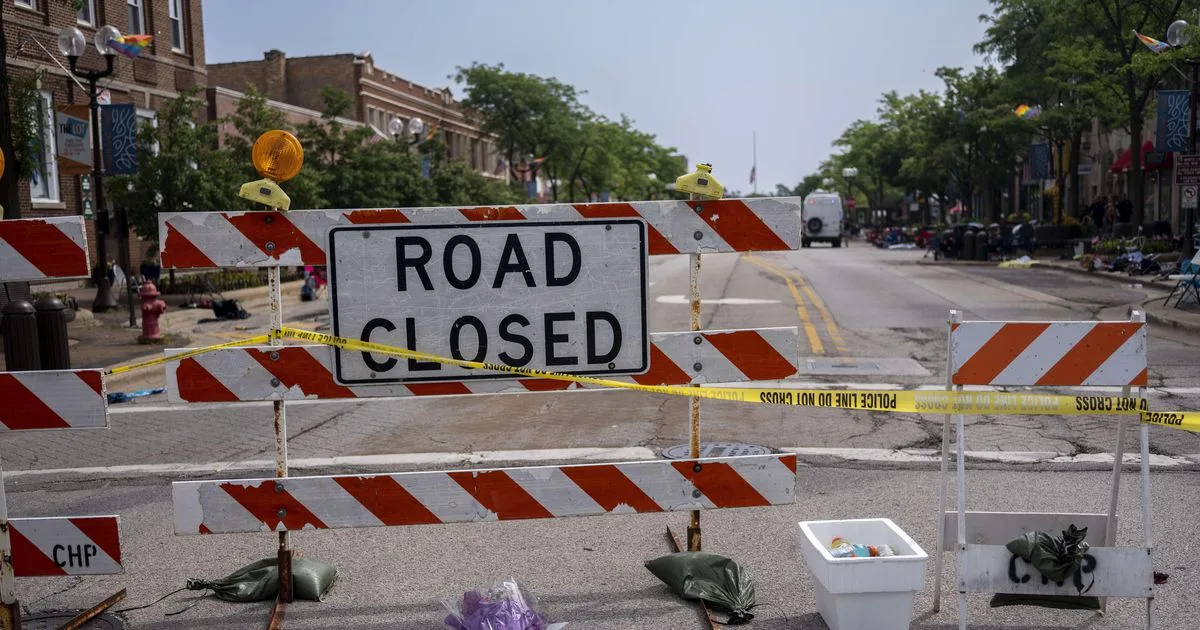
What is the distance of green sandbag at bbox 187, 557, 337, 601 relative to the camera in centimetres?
484

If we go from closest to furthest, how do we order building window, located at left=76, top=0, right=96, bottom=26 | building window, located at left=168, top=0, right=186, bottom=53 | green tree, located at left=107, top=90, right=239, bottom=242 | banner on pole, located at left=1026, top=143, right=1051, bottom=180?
green tree, located at left=107, top=90, right=239, bottom=242 → building window, located at left=76, top=0, right=96, bottom=26 → building window, located at left=168, top=0, right=186, bottom=53 → banner on pole, located at left=1026, top=143, right=1051, bottom=180

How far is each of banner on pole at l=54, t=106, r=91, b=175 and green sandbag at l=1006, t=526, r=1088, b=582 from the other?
59.0ft

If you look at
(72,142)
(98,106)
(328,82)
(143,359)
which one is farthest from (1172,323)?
(328,82)

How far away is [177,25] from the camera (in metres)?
32.2

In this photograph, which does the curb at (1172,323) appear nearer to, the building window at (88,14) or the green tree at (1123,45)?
the green tree at (1123,45)

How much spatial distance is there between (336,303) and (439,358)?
506 mm

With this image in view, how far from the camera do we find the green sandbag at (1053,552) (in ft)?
14.2

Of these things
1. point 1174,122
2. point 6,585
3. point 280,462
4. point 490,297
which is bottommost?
point 6,585

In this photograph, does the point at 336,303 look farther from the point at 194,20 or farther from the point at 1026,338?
the point at 194,20

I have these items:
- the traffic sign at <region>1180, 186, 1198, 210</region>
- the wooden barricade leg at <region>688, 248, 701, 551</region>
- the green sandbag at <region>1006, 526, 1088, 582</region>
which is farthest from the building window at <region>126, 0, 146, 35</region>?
the green sandbag at <region>1006, 526, 1088, 582</region>

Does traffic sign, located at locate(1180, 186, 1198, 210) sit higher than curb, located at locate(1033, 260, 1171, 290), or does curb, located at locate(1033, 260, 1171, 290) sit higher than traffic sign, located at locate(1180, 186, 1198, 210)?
traffic sign, located at locate(1180, 186, 1198, 210)

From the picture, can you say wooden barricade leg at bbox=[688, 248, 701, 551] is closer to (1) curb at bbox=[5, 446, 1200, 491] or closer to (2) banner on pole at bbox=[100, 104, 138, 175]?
(1) curb at bbox=[5, 446, 1200, 491]

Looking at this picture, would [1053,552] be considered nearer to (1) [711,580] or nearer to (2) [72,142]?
(1) [711,580]

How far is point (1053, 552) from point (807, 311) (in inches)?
552
